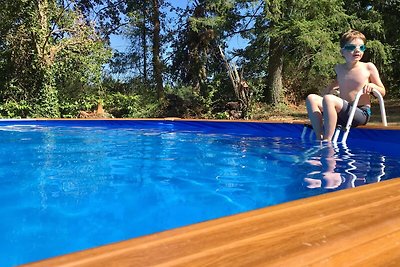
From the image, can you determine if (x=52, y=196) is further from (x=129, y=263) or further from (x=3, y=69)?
(x=3, y=69)

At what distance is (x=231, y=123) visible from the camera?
7895 millimetres

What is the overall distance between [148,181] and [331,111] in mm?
2310

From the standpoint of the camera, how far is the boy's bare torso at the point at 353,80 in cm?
472

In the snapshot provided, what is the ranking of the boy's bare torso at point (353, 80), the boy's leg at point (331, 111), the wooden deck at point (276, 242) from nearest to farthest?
1. the wooden deck at point (276, 242)
2. the boy's leg at point (331, 111)
3. the boy's bare torso at point (353, 80)

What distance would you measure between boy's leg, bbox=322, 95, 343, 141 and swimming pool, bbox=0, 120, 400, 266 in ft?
0.81

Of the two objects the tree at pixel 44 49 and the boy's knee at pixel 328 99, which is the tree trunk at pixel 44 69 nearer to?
the tree at pixel 44 49

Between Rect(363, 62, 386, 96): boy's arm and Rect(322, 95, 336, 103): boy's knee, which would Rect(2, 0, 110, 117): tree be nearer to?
Rect(322, 95, 336, 103): boy's knee

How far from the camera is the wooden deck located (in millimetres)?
834

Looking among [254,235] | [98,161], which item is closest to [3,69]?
[98,161]

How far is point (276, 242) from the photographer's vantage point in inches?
36.7

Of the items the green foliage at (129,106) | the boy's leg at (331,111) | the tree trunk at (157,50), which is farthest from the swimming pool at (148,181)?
the tree trunk at (157,50)

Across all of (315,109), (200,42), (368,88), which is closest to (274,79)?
(200,42)

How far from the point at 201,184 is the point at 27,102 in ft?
38.2

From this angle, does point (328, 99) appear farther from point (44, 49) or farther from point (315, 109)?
point (44, 49)
